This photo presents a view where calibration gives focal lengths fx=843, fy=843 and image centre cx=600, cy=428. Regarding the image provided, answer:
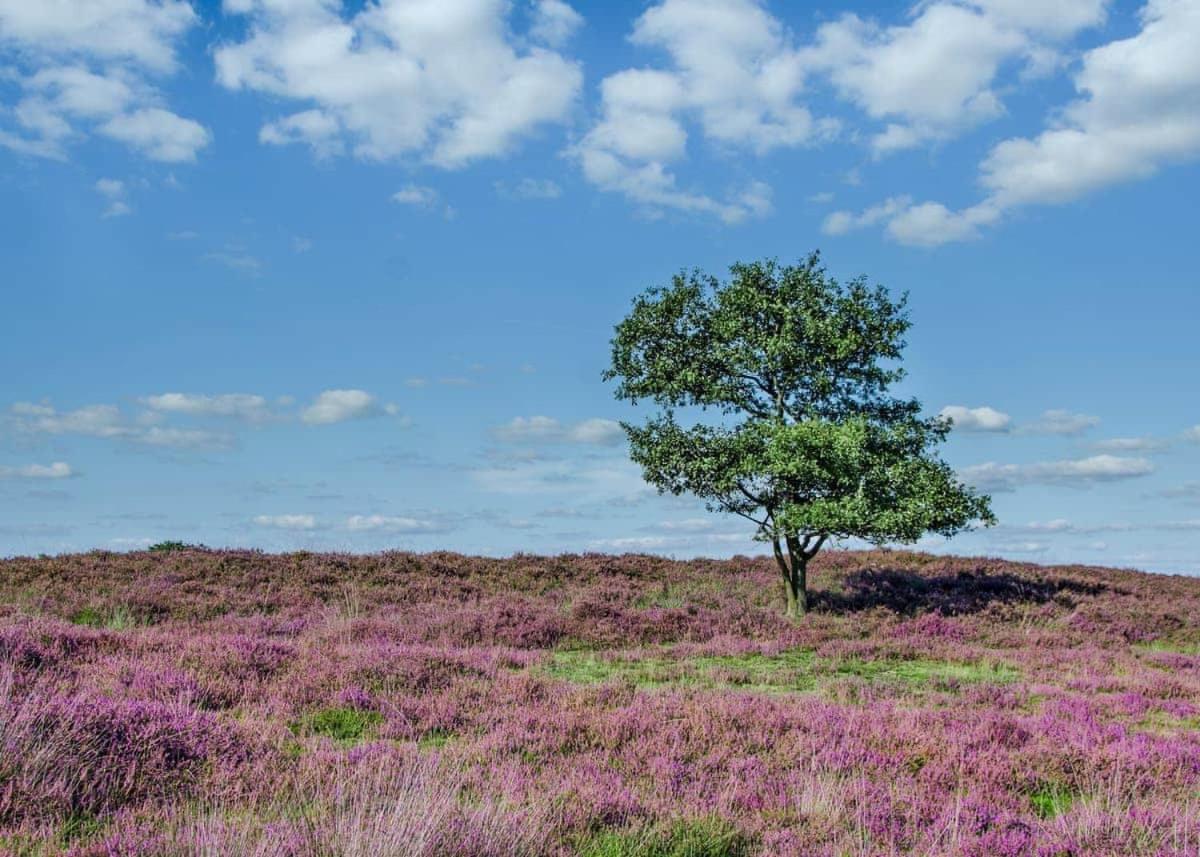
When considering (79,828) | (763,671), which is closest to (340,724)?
(79,828)

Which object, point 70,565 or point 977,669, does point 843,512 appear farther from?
point 70,565

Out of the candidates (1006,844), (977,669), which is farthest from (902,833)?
(977,669)

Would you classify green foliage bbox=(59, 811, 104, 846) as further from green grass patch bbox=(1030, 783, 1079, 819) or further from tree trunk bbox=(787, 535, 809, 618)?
tree trunk bbox=(787, 535, 809, 618)

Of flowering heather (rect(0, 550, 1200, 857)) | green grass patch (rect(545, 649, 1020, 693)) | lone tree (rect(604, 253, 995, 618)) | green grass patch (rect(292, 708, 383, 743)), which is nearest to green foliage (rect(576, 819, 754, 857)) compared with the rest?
flowering heather (rect(0, 550, 1200, 857))

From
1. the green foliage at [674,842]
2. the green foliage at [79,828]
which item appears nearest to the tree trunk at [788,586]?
the green foliage at [674,842]

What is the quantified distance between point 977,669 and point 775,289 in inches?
453

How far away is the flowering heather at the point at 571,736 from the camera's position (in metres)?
6.30

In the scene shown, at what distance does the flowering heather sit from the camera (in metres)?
6.30

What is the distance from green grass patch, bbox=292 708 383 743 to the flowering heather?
0.15 feet

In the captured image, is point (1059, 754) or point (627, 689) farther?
point (627, 689)

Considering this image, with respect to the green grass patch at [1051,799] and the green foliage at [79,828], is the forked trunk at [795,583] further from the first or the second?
the green foliage at [79,828]

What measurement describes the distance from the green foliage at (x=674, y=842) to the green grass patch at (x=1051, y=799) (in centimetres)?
342

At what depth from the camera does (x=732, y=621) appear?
876 inches

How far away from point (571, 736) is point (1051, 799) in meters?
5.00
